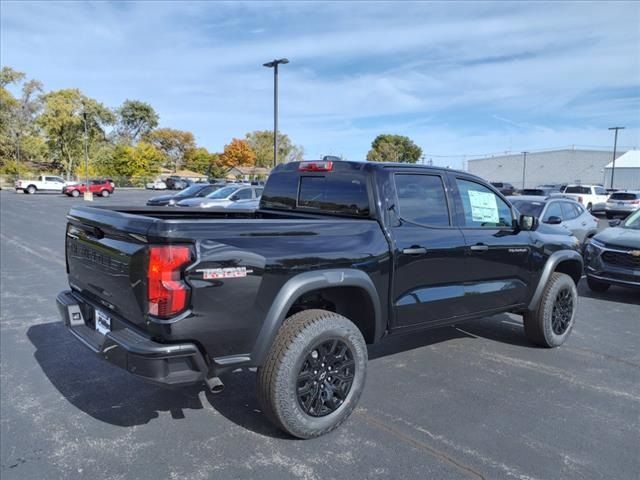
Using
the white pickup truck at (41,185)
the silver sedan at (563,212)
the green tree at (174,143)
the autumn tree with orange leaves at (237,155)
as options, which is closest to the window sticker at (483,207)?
the silver sedan at (563,212)

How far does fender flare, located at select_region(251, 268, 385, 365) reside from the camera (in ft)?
9.87

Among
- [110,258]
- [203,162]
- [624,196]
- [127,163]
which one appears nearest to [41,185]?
[127,163]

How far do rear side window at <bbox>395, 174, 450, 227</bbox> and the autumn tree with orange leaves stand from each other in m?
89.1

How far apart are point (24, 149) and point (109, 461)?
6542cm

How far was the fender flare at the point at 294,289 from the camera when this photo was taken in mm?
3008

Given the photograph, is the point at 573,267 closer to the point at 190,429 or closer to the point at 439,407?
the point at 439,407

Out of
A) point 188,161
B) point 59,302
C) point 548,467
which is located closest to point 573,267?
point 548,467

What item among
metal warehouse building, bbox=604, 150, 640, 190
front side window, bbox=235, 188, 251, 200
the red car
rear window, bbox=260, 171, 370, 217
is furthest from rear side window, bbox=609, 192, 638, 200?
metal warehouse building, bbox=604, 150, 640, 190

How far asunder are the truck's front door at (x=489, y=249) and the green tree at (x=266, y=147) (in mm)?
86181

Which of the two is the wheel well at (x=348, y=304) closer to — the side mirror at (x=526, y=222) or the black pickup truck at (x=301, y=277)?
the black pickup truck at (x=301, y=277)

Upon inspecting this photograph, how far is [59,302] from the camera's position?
371cm

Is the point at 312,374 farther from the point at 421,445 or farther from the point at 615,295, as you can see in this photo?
the point at 615,295

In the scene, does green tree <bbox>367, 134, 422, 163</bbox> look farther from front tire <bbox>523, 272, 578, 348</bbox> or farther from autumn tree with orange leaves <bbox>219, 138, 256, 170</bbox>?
front tire <bbox>523, 272, 578, 348</bbox>

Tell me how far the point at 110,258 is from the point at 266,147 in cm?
9383
